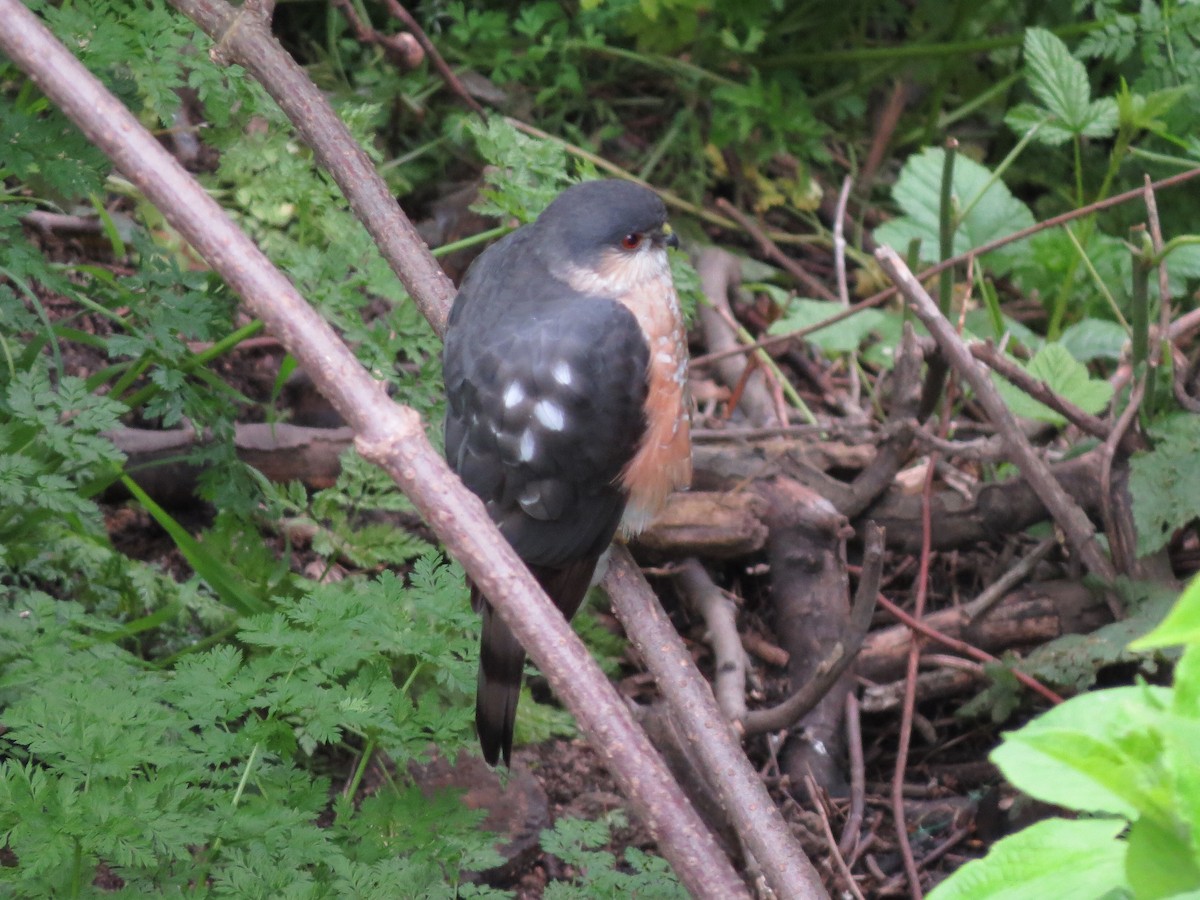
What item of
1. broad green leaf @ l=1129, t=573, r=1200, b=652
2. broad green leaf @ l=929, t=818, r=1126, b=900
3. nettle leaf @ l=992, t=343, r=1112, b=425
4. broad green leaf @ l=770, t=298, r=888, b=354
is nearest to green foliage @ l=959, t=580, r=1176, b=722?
nettle leaf @ l=992, t=343, r=1112, b=425

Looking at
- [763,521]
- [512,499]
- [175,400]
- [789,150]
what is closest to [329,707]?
[512,499]

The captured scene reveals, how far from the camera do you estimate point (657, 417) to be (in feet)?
8.82

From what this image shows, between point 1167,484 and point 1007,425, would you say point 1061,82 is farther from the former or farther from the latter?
point 1167,484

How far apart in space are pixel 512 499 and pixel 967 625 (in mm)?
1444

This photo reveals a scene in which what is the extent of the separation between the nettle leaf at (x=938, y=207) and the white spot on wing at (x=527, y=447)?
6.22 ft

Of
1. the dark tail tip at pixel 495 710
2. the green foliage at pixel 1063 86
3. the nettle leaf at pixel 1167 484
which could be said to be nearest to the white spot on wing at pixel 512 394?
the dark tail tip at pixel 495 710

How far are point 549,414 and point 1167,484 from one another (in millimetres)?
1519

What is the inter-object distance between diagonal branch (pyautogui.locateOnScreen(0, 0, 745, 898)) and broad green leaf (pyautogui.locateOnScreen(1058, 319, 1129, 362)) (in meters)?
2.87

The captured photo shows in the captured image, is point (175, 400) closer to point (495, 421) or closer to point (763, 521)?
point (495, 421)

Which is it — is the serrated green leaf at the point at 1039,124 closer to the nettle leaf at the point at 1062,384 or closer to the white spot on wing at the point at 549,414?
the nettle leaf at the point at 1062,384

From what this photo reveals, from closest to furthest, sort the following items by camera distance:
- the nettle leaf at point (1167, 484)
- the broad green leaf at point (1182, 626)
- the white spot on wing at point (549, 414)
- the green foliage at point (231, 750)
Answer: the broad green leaf at point (1182, 626) < the green foliage at point (231, 750) < the white spot on wing at point (549, 414) < the nettle leaf at point (1167, 484)

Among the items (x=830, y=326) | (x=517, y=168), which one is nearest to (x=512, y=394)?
(x=517, y=168)

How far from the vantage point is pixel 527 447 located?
8.34ft

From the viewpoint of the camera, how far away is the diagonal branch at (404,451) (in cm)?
141
